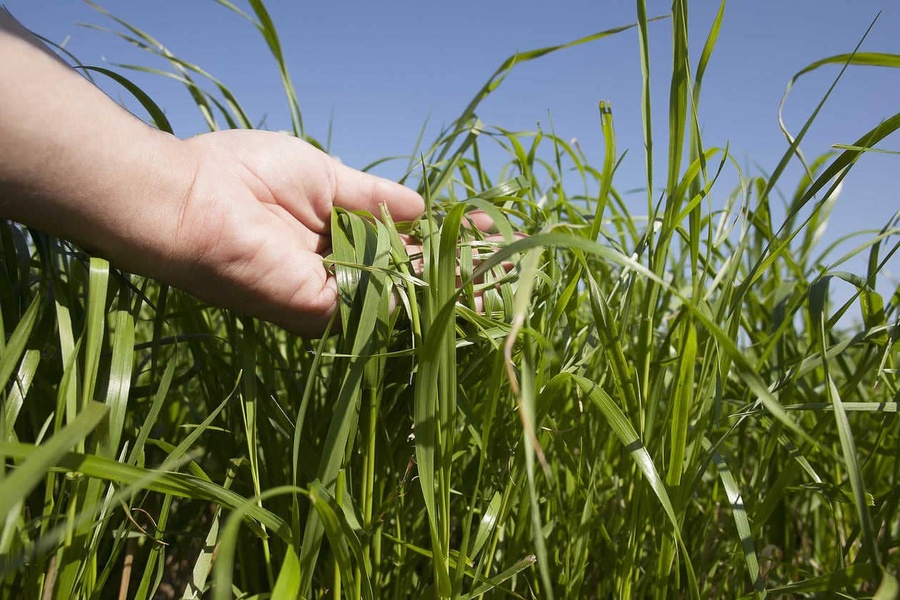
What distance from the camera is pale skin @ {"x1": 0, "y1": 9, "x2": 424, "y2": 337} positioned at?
0.63 metres

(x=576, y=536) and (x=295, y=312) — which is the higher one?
(x=295, y=312)

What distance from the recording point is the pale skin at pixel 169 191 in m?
0.63

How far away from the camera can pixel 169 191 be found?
2.45 feet

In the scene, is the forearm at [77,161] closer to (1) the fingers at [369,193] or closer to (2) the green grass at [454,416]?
(2) the green grass at [454,416]

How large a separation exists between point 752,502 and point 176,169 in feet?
2.68

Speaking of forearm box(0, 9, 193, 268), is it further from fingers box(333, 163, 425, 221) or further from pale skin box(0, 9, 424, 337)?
fingers box(333, 163, 425, 221)

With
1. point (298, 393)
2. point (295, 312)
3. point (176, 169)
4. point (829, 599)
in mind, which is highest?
point (176, 169)

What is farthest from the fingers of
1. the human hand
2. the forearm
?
the forearm

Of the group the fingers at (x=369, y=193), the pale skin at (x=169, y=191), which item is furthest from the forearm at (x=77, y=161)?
the fingers at (x=369, y=193)

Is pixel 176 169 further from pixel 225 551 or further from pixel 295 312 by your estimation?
pixel 225 551

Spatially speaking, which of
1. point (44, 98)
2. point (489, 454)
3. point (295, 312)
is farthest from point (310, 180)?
point (489, 454)

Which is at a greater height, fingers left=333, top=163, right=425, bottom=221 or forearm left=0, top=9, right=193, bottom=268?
fingers left=333, top=163, right=425, bottom=221

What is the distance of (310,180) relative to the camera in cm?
99

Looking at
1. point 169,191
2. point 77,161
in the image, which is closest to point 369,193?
point 169,191
